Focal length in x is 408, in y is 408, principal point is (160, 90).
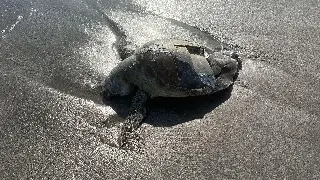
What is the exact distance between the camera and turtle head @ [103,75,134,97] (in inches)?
155

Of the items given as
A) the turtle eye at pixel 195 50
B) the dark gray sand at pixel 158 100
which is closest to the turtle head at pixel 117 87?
the dark gray sand at pixel 158 100

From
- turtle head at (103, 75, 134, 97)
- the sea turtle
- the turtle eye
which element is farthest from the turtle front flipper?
the turtle eye

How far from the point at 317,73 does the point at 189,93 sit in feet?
4.54

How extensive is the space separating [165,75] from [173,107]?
32 centimetres

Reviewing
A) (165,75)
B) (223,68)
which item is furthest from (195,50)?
(165,75)

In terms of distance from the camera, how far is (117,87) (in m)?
3.94

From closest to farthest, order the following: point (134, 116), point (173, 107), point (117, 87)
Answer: point (134, 116) < point (173, 107) < point (117, 87)

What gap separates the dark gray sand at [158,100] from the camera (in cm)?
329

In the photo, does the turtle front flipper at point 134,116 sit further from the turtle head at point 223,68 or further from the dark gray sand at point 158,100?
the turtle head at point 223,68

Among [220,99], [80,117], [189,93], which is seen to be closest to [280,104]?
[220,99]

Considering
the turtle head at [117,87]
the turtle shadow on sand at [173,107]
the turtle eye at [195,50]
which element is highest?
the turtle eye at [195,50]

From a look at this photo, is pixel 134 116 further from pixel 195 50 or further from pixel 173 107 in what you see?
pixel 195 50

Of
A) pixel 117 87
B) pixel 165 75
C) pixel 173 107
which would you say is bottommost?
pixel 173 107

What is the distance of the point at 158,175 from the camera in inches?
126
